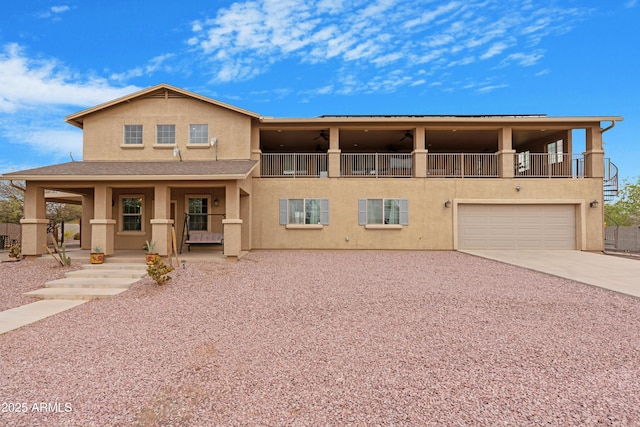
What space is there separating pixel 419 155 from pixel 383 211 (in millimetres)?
3075

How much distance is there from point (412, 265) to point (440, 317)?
5.55 m

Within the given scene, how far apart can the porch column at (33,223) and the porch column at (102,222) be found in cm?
197

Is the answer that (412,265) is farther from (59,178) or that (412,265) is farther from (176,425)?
(59,178)

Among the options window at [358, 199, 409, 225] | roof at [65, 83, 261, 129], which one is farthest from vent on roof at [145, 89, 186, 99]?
window at [358, 199, 409, 225]

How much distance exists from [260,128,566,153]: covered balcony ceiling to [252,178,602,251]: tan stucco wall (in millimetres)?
2758

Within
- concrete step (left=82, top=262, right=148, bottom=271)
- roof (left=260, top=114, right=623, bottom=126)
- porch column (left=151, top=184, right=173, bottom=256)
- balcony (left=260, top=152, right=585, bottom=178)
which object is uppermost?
roof (left=260, top=114, right=623, bottom=126)

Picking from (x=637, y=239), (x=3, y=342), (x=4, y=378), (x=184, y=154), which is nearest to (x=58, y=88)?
(x=184, y=154)

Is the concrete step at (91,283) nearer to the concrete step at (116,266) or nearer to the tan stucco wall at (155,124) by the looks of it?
the concrete step at (116,266)

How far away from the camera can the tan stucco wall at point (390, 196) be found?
15.0 m

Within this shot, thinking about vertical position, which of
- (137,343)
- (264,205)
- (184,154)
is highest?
(184,154)

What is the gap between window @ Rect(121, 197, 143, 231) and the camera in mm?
14578

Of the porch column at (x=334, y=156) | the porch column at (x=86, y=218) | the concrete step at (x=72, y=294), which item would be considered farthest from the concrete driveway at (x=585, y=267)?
the porch column at (x=86, y=218)

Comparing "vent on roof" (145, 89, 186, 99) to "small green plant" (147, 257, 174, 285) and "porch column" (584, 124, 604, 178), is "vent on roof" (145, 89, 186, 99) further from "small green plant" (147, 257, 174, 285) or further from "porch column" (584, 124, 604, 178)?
"porch column" (584, 124, 604, 178)

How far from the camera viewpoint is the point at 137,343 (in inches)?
177
